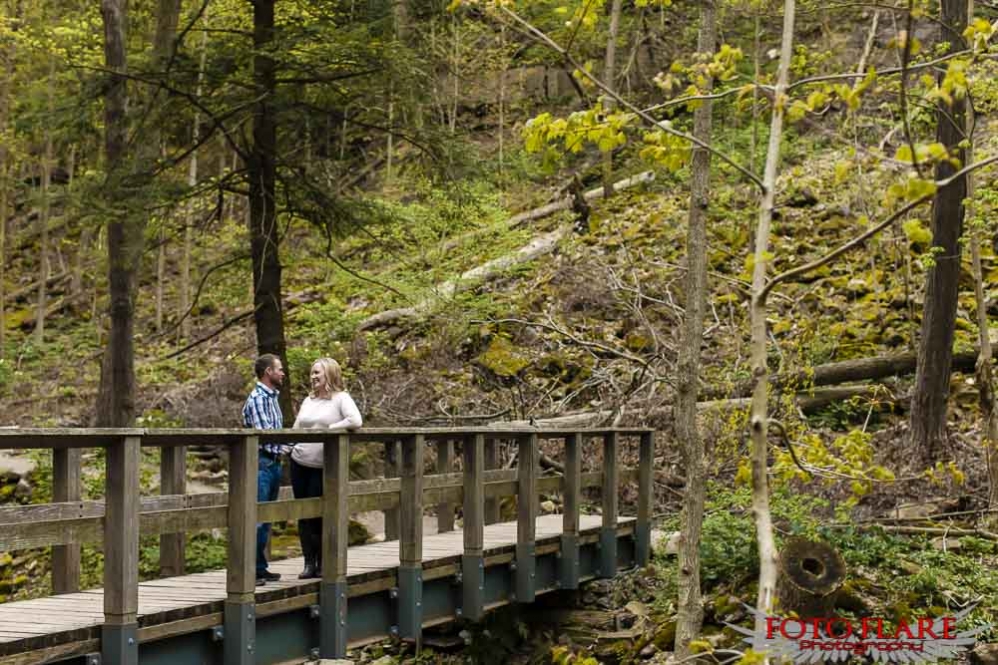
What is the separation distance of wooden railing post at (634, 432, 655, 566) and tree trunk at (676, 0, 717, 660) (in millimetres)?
3436

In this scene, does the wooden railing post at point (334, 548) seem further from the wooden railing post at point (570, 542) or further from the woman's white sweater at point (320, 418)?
the wooden railing post at point (570, 542)

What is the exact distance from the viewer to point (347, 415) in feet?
28.5

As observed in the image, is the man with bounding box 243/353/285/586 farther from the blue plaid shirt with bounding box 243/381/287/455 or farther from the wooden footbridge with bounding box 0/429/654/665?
the wooden footbridge with bounding box 0/429/654/665

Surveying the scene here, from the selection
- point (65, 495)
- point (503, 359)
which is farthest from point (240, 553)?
point (503, 359)

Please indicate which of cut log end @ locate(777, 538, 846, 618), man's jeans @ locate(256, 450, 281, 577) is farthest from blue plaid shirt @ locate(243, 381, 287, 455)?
cut log end @ locate(777, 538, 846, 618)

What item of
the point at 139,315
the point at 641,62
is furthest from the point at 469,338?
the point at 641,62

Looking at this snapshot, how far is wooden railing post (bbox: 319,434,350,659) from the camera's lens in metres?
8.48

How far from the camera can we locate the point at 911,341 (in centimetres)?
1772

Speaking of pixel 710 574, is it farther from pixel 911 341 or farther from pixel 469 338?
pixel 469 338

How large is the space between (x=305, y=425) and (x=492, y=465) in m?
4.65

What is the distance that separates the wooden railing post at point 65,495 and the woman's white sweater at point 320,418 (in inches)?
61.0

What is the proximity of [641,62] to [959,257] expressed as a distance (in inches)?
829

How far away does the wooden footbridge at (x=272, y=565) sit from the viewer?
6.54m

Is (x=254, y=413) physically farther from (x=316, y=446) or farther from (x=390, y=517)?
(x=390, y=517)
